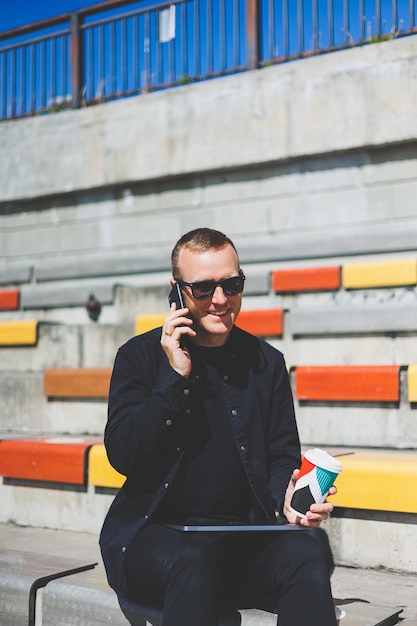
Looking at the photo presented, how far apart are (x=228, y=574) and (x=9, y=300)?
5.10 m

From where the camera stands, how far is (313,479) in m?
2.32

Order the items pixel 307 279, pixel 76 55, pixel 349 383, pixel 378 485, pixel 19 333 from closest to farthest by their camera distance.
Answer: pixel 378 485
pixel 349 383
pixel 307 279
pixel 19 333
pixel 76 55

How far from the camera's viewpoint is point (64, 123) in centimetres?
796

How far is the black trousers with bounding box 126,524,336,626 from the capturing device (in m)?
2.23

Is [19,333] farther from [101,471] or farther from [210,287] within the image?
[210,287]

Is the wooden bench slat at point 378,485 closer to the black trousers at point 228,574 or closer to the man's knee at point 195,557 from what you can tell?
the black trousers at point 228,574

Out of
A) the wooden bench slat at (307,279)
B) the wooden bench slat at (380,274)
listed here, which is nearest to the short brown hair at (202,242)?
the wooden bench slat at (380,274)

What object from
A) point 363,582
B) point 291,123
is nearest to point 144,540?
point 363,582

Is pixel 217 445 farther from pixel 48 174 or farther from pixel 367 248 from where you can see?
pixel 48 174

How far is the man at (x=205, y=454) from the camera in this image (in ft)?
7.92

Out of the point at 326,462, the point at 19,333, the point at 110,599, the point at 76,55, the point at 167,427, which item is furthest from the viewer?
the point at 76,55

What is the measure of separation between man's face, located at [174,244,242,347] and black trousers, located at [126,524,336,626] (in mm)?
648

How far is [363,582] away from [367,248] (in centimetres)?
310

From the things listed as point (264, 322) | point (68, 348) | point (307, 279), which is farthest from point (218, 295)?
point (68, 348)
